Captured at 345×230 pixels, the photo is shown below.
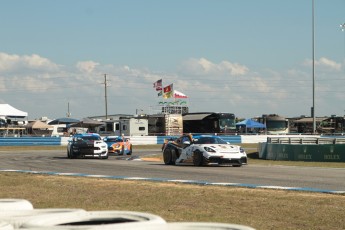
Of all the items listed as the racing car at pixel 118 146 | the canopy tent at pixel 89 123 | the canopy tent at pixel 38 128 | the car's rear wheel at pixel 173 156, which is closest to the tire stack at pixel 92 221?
the car's rear wheel at pixel 173 156

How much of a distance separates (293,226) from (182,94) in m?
60.2

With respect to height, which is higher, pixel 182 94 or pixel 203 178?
pixel 182 94

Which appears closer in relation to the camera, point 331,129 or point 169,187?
point 169,187

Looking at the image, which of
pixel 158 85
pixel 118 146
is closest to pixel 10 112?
pixel 158 85

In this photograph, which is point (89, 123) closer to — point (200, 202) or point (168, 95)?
point (168, 95)

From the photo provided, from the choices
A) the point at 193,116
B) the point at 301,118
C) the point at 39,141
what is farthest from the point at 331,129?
the point at 39,141

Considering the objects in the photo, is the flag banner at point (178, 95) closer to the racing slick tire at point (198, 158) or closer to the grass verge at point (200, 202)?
the racing slick tire at point (198, 158)

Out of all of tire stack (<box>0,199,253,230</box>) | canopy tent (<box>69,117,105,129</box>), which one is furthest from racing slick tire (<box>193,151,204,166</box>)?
canopy tent (<box>69,117,105,129</box>)

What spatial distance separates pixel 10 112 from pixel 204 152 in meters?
37.1

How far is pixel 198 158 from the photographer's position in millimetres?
20797

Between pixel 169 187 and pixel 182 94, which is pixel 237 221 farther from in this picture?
pixel 182 94

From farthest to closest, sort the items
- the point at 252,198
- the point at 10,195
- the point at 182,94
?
1. the point at 182,94
2. the point at 10,195
3. the point at 252,198

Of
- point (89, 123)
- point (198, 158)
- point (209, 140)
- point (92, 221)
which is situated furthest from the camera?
point (89, 123)

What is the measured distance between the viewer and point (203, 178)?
1507 cm
